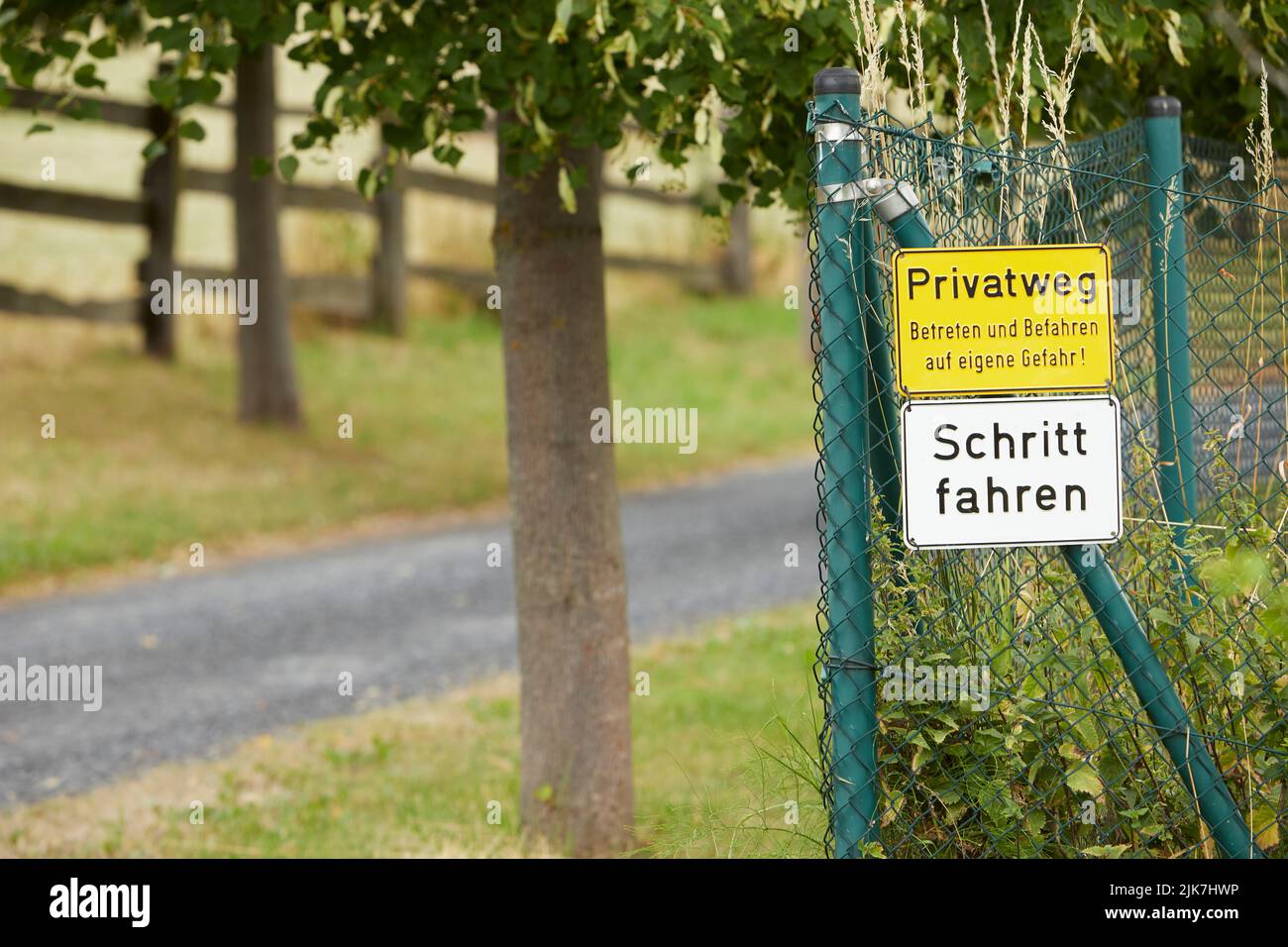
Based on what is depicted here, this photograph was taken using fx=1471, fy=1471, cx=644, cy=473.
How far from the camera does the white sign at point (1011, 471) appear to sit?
3.37 meters

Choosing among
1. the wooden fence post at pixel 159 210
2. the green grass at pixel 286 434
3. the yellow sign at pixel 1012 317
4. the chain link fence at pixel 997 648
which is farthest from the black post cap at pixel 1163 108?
the wooden fence post at pixel 159 210

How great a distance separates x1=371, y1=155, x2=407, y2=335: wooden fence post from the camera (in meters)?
17.1

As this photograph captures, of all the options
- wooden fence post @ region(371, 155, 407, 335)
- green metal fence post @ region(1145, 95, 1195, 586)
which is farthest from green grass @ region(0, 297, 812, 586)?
green metal fence post @ region(1145, 95, 1195, 586)

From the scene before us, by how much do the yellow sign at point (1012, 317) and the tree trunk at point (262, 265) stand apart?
383 inches

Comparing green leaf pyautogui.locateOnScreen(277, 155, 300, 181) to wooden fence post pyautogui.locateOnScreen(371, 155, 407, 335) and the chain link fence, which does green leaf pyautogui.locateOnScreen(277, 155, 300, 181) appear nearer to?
the chain link fence

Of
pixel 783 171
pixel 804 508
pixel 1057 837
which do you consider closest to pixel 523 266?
pixel 783 171

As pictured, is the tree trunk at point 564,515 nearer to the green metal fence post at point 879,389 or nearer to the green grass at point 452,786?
the green grass at point 452,786

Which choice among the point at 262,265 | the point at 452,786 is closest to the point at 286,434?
the point at 262,265

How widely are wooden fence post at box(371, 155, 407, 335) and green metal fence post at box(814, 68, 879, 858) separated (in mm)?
14170

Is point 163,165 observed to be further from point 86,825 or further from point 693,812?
point 693,812

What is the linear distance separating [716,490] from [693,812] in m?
8.93

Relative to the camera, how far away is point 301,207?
16.5 meters

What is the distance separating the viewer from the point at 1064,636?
11.9ft

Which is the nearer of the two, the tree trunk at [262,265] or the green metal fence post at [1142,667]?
the green metal fence post at [1142,667]
